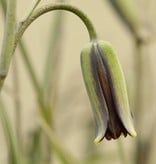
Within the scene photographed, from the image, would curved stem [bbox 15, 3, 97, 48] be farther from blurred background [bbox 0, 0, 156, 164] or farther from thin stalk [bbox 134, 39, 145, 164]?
thin stalk [bbox 134, 39, 145, 164]

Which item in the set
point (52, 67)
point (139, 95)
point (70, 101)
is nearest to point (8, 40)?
point (52, 67)

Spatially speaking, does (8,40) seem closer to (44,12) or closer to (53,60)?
(44,12)

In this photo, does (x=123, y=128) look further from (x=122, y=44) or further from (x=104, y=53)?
(x=122, y=44)

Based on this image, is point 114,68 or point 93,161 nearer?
point 114,68

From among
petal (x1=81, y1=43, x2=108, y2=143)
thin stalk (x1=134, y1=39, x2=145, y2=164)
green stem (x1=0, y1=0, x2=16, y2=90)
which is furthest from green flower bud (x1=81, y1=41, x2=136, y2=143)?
thin stalk (x1=134, y1=39, x2=145, y2=164)

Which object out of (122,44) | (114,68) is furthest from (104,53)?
(122,44)

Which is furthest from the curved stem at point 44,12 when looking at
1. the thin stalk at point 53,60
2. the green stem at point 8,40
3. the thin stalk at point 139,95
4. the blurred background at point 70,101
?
the thin stalk at point 139,95

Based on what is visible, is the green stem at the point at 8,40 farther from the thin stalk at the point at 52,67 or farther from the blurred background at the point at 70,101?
the thin stalk at the point at 52,67
